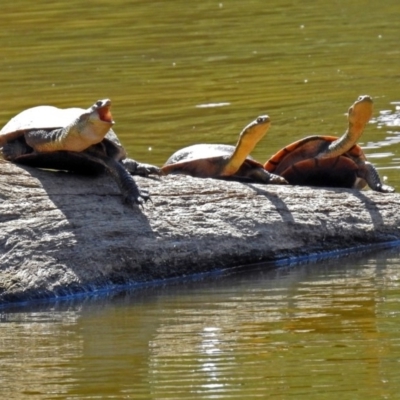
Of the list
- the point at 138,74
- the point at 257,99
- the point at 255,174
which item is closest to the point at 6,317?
the point at 255,174

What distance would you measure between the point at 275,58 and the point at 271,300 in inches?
364

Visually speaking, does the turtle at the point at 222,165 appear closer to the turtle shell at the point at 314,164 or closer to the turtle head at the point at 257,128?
the turtle head at the point at 257,128

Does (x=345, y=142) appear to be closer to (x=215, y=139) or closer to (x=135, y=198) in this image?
(x=135, y=198)

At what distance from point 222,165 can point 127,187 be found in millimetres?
1176

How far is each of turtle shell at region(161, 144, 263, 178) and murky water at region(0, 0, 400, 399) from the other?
115 cm

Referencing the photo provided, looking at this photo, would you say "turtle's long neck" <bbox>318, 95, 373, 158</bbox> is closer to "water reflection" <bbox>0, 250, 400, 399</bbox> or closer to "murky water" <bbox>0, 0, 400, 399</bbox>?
"murky water" <bbox>0, 0, 400, 399</bbox>

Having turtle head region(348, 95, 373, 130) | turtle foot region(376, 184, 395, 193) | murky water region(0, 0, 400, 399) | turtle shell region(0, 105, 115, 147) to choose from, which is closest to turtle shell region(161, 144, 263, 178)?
turtle head region(348, 95, 373, 130)

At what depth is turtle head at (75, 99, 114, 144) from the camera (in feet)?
22.7

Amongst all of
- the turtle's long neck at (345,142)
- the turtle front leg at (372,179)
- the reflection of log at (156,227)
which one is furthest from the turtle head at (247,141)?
the turtle front leg at (372,179)

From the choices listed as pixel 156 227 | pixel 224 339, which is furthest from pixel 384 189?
pixel 224 339

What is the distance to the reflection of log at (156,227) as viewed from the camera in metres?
6.86

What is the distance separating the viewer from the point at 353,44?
1617cm

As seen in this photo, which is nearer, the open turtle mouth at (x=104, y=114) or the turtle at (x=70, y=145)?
the open turtle mouth at (x=104, y=114)

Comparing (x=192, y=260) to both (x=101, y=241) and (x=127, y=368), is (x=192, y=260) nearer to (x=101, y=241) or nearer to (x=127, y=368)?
(x=101, y=241)
